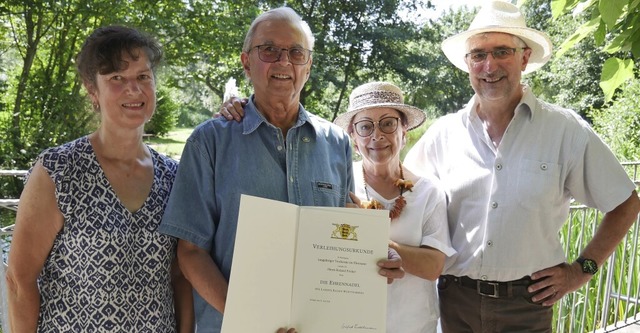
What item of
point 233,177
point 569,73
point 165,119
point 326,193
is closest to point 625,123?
point 326,193

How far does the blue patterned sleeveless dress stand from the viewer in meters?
1.84

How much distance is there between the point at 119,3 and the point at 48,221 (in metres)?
8.20

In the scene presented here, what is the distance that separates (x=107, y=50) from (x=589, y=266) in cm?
209

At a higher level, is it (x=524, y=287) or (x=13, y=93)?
(x=13, y=93)

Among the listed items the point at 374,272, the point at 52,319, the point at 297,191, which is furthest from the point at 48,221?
the point at 374,272

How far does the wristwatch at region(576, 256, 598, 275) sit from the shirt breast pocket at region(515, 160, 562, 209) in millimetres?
341

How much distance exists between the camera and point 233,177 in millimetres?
1794

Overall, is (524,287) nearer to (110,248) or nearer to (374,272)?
(374,272)

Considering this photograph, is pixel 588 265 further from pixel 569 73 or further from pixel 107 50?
pixel 569 73

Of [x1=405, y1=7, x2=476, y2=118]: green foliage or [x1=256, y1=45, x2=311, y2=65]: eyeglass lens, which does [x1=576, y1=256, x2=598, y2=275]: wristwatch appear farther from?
[x1=405, y1=7, x2=476, y2=118]: green foliage

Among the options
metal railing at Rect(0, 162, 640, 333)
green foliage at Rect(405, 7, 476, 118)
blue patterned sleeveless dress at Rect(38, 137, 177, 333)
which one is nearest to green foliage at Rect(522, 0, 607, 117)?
green foliage at Rect(405, 7, 476, 118)

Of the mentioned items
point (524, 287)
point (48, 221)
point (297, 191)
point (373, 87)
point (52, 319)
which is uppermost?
point (373, 87)

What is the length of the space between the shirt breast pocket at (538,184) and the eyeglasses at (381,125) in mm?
561

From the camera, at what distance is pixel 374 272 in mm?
1708
